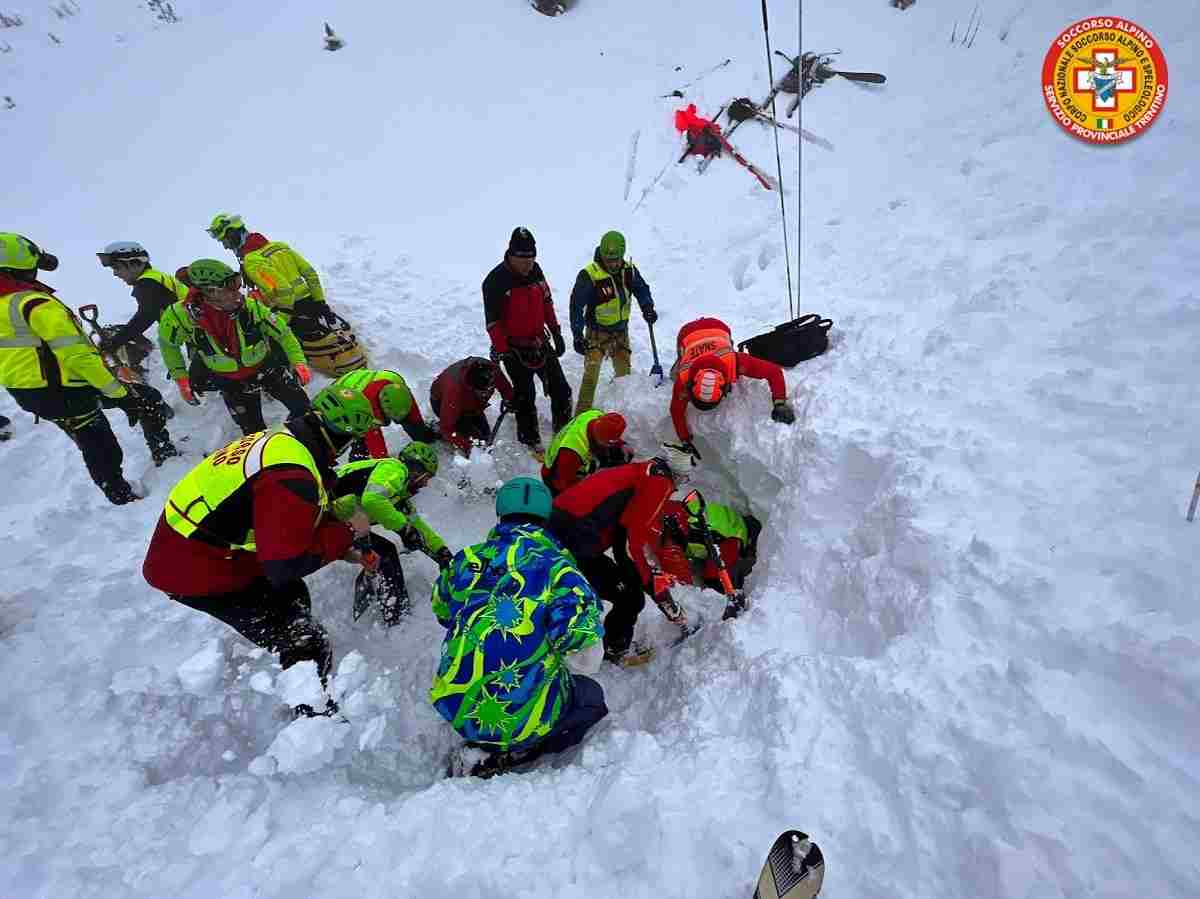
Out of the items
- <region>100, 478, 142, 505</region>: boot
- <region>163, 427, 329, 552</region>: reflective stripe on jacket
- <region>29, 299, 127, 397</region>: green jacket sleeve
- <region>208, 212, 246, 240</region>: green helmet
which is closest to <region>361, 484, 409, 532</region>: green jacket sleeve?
<region>163, 427, 329, 552</region>: reflective stripe on jacket

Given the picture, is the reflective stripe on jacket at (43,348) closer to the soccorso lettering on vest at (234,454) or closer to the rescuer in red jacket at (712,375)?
the soccorso lettering on vest at (234,454)

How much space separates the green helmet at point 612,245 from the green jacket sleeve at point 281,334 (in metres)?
2.69

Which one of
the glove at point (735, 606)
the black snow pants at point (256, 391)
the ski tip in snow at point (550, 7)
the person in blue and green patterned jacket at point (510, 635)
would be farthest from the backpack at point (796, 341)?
the ski tip in snow at point (550, 7)

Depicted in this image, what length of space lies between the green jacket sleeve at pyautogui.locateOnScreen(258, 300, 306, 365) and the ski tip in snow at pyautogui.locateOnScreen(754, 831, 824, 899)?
485cm

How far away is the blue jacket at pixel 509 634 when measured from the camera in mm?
2574

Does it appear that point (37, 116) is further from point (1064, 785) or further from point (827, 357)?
point (1064, 785)

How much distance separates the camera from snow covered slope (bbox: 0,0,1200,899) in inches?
78.9

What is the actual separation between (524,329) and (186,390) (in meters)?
3.22

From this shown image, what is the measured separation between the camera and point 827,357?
469cm

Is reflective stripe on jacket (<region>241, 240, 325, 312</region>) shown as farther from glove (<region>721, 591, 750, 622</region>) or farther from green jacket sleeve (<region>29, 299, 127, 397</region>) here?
glove (<region>721, 591, 750, 622</region>)

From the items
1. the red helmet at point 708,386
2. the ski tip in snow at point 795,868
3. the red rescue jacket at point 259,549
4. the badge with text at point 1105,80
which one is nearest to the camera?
the ski tip in snow at point 795,868

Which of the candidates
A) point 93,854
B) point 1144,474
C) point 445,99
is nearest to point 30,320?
point 93,854

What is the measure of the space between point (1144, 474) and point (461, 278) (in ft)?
22.7

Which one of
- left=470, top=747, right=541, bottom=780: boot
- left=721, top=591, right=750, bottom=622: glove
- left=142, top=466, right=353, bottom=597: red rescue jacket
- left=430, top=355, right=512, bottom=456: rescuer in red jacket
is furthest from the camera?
left=430, top=355, right=512, bottom=456: rescuer in red jacket
